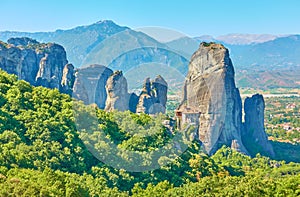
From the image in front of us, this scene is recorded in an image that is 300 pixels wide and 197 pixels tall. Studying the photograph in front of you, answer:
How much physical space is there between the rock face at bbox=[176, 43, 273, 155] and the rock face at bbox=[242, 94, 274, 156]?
2.71 meters

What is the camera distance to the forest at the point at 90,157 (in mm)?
15073

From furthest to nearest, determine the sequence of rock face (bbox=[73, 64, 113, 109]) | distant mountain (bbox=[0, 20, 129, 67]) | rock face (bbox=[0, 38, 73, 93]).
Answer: distant mountain (bbox=[0, 20, 129, 67]), rock face (bbox=[0, 38, 73, 93]), rock face (bbox=[73, 64, 113, 109])

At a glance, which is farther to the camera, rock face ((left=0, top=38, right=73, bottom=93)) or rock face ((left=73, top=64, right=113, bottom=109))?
rock face ((left=0, top=38, right=73, bottom=93))

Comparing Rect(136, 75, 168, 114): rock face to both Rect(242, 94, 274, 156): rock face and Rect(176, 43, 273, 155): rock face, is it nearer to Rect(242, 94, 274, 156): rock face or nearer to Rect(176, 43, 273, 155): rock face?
Rect(176, 43, 273, 155): rock face

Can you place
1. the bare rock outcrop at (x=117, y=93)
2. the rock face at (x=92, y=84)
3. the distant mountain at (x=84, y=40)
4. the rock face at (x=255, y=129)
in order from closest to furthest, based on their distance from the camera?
the bare rock outcrop at (x=117, y=93) → the rock face at (x=255, y=129) → the rock face at (x=92, y=84) → the distant mountain at (x=84, y=40)

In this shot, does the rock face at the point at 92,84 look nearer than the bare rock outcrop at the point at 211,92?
No

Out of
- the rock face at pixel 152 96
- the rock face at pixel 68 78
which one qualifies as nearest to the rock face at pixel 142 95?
the rock face at pixel 152 96

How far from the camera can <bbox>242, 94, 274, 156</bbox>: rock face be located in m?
38.5

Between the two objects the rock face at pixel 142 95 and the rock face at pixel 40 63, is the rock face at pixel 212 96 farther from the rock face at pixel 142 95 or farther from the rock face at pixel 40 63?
the rock face at pixel 40 63

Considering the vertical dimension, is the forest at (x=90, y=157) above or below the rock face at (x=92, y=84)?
below

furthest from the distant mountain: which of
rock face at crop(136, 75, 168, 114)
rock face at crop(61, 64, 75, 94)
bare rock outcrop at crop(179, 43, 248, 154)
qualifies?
bare rock outcrop at crop(179, 43, 248, 154)

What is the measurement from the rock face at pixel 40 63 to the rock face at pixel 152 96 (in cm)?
1051

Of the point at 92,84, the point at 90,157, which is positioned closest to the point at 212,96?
the point at 92,84

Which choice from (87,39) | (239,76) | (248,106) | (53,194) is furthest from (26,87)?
(239,76)
